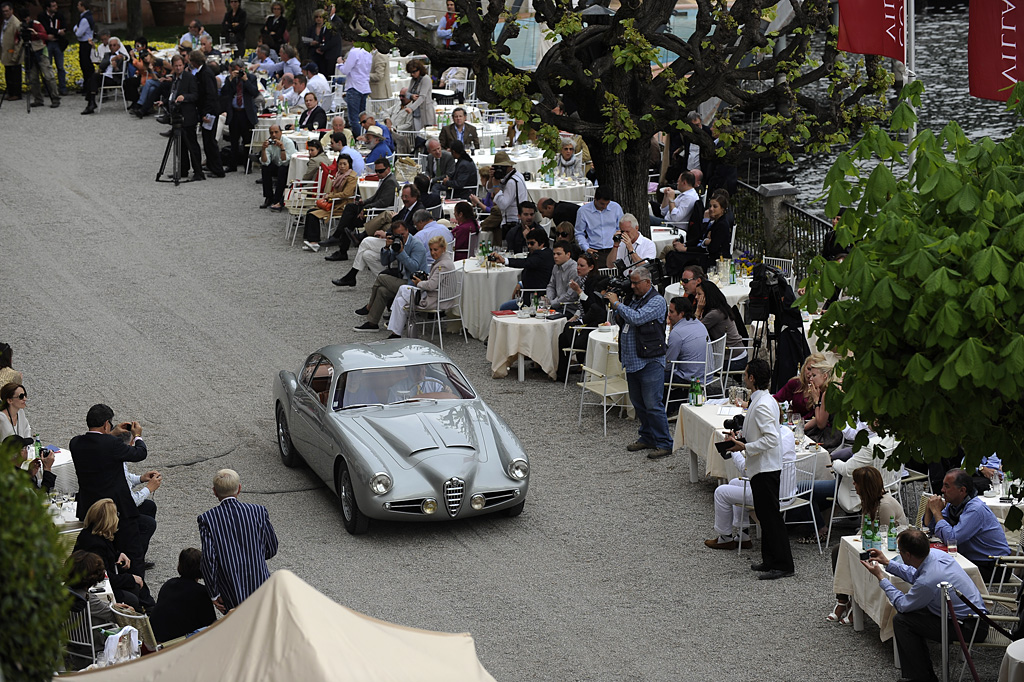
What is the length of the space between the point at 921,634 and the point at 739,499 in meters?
2.42

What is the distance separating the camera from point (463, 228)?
17312 millimetres

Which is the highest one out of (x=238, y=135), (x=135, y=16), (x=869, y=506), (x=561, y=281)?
(x=135, y=16)

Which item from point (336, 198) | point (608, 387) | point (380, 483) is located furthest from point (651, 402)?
point (336, 198)

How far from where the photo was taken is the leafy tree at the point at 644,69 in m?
15.8

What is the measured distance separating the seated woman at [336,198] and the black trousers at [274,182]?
82.1 inches

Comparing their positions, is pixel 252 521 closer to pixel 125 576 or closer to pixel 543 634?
pixel 125 576

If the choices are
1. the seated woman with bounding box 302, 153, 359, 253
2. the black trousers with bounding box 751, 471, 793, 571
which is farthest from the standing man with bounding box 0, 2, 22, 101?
the black trousers with bounding box 751, 471, 793, 571

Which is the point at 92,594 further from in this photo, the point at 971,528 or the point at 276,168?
the point at 276,168

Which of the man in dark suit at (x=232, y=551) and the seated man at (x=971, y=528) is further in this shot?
the seated man at (x=971, y=528)

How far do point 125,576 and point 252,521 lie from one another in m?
1.22

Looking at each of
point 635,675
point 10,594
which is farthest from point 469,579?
point 10,594

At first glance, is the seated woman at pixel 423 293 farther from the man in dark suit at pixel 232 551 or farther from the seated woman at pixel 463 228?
the man in dark suit at pixel 232 551

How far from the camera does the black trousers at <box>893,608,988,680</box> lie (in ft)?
26.8

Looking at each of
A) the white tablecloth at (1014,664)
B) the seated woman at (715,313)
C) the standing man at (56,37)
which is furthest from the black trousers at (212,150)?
the white tablecloth at (1014,664)
